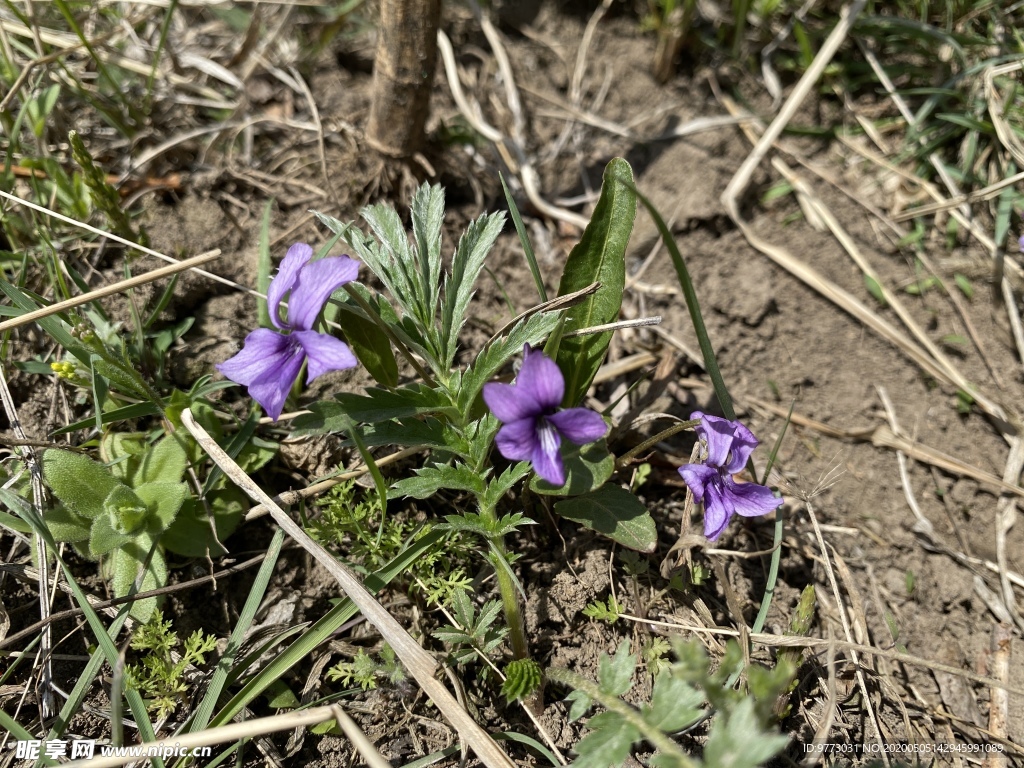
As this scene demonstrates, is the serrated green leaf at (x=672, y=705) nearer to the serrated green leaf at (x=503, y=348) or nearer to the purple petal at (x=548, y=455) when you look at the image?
the purple petal at (x=548, y=455)

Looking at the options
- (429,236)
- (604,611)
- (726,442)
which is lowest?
(604,611)

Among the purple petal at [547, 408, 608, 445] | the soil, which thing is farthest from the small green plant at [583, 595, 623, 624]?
the purple petal at [547, 408, 608, 445]

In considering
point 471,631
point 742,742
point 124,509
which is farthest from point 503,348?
point 124,509

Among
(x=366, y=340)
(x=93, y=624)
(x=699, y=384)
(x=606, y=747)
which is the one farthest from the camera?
(x=699, y=384)

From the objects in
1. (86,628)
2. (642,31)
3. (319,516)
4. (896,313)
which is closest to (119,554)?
(86,628)

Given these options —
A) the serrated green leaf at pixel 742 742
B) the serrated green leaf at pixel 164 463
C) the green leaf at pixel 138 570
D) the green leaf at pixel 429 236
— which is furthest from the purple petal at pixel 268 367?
the serrated green leaf at pixel 742 742

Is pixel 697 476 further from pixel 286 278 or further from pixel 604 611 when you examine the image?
pixel 286 278
